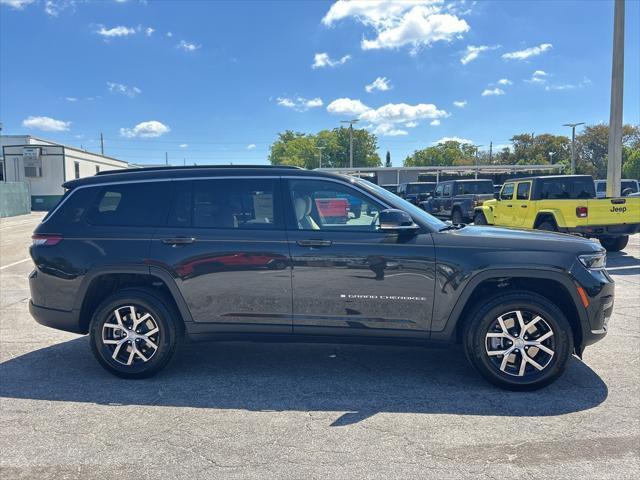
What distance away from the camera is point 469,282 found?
3871 millimetres

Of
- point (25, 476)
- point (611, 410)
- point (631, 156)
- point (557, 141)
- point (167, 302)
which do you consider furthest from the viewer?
point (557, 141)

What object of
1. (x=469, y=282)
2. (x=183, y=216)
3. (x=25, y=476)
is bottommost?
(x=25, y=476)

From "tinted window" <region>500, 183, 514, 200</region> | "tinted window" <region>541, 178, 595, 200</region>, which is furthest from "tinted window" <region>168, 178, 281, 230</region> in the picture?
"tinted window" <region>500, 183, 514, 200</region>

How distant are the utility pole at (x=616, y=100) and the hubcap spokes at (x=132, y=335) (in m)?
14.7

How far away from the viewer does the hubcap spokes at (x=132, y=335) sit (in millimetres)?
4234

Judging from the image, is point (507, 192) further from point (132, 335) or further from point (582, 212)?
point (132, 335)

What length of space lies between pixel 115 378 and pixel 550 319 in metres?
3.79

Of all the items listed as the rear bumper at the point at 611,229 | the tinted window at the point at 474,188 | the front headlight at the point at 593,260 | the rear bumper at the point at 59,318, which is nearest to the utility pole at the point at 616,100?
the rear bumper at the point at 611,229

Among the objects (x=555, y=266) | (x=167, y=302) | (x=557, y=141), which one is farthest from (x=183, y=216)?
(x=557, y=141)

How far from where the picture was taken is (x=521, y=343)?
3.91 metres

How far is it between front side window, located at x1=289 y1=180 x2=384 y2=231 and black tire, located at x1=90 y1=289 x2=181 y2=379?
4.70ft

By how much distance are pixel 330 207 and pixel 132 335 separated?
2.09 m

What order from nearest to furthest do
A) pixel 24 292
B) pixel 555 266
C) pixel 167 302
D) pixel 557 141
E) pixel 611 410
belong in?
pixel 611 410
pixel 555 266
pixel 167 302
pixel 24 292
pixel 557 141

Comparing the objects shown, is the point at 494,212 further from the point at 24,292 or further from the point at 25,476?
the point at 25,476
